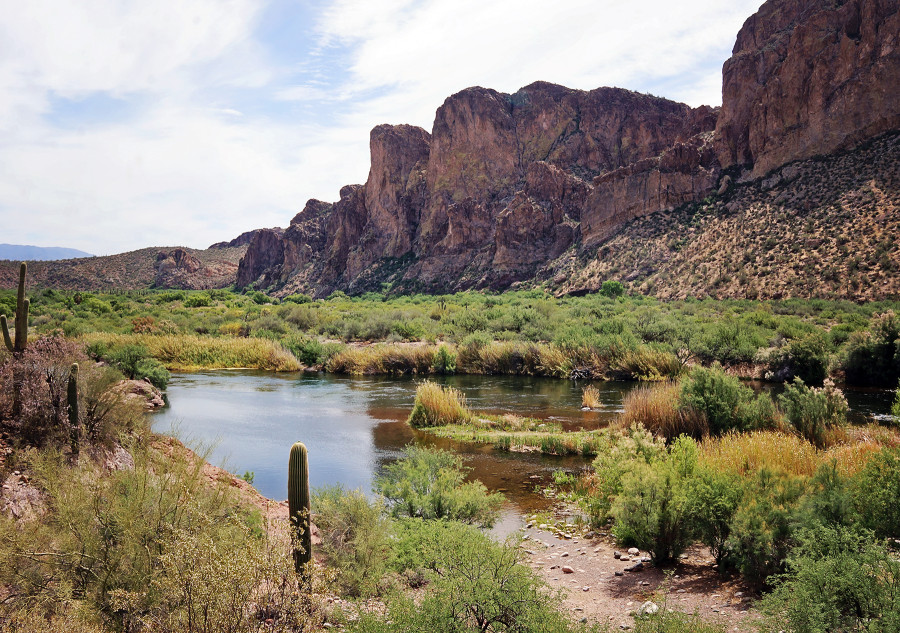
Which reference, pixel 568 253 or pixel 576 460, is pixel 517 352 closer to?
pixel 576 460

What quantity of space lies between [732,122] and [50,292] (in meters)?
71.3

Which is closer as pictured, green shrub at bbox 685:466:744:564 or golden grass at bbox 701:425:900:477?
green shrub at bbox 685:466:744:564

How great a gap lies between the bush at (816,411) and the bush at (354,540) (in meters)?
8.80

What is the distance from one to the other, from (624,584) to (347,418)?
1361cm

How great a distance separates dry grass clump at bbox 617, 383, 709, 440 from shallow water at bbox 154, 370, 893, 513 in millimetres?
1795

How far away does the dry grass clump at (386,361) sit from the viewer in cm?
3038

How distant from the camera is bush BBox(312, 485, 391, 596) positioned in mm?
6188

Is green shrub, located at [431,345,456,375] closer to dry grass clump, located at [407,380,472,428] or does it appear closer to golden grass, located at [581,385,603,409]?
golden grass, located at [581,385,603,409]

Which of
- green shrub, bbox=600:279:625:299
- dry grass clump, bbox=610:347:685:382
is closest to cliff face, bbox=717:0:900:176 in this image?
green shrub, bbox=600:279:625:299

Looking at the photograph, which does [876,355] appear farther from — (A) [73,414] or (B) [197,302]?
(B) [197,302]

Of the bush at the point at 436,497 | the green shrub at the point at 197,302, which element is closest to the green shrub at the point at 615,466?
the bush at the point at 436,497

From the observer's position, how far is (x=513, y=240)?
3231 inches

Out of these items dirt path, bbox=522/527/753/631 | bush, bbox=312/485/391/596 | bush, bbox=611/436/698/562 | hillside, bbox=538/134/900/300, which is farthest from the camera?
hillside, bbox=538/134/900/300

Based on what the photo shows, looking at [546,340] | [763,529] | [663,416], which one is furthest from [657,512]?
[546,340]
